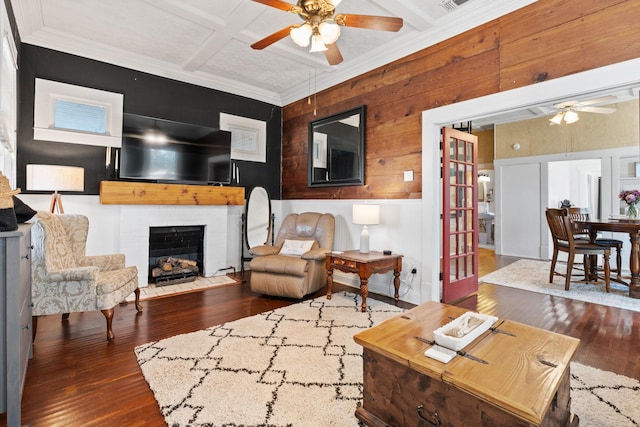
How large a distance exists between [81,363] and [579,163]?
900 centimetres

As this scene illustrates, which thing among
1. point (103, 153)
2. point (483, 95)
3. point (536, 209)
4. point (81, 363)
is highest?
point (483, 95)

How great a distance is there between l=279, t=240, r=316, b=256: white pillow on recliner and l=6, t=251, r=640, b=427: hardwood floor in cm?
57

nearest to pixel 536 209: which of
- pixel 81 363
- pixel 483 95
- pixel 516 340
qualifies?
pixel 483 95

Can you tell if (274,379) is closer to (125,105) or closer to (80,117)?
(80,117)

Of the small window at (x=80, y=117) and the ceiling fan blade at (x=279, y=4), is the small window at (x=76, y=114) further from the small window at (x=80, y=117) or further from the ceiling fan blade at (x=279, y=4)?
the ceiling fan blade at (x=279, y=4)

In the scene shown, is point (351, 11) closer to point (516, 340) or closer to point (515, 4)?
point (515, 4)

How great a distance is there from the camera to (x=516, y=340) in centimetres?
149

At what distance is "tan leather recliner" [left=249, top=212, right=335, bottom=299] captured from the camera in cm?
348

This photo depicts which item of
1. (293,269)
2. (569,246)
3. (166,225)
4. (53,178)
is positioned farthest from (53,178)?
(569,246)

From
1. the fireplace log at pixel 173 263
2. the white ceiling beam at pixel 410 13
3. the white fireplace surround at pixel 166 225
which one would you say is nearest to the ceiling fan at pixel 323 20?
the white ceiling beam at pixel 410 13

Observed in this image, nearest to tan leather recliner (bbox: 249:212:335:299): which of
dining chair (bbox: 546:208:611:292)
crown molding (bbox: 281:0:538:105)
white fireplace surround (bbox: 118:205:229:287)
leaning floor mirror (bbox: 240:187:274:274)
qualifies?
leaning floor mirror (bbox: 240:187:274:274)

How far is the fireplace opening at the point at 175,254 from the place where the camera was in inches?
166

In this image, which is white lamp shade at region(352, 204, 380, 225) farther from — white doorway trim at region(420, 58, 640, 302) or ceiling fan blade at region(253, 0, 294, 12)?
ceiling fan blade at region(253, 0, 294, 12)

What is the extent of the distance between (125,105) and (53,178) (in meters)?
1.44
